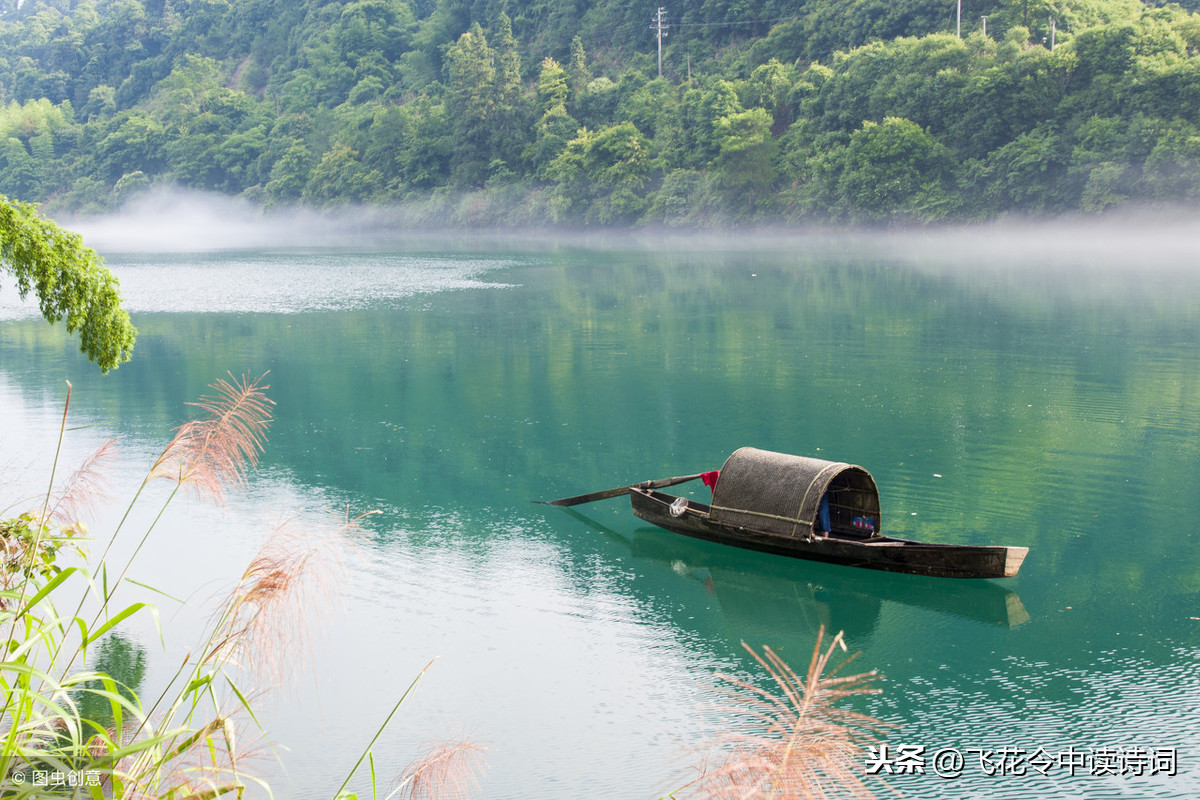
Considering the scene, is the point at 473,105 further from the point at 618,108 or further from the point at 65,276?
the point at 65,276

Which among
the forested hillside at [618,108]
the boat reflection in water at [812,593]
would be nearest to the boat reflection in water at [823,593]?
the boat reflection in water at [812,593]

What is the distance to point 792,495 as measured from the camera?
10.0 m

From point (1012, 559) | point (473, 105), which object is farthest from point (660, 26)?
point (1012, 559)

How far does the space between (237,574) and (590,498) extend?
3.86m

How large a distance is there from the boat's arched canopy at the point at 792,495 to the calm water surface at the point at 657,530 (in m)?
0.58

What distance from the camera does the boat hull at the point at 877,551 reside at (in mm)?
9203

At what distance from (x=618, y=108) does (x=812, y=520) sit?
225 feet

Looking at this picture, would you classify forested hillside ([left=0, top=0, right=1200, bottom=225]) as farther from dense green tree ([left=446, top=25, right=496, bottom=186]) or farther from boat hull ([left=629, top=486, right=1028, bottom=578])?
boat hull ([left=629, top=486, right=1028, bottom=578])

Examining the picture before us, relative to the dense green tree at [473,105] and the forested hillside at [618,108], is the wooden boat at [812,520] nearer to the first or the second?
the forested hillside at [618,108]

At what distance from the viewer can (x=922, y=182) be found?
54.7m

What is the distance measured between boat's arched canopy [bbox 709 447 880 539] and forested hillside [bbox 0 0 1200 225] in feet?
140

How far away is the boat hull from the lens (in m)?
9.20

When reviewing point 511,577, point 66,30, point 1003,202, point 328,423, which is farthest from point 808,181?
point 66,30

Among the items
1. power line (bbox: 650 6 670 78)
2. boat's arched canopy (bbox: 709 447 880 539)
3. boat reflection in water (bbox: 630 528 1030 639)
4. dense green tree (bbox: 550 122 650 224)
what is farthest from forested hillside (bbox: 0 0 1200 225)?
boat reflection in water (bbox: 630 528 1030 639)
